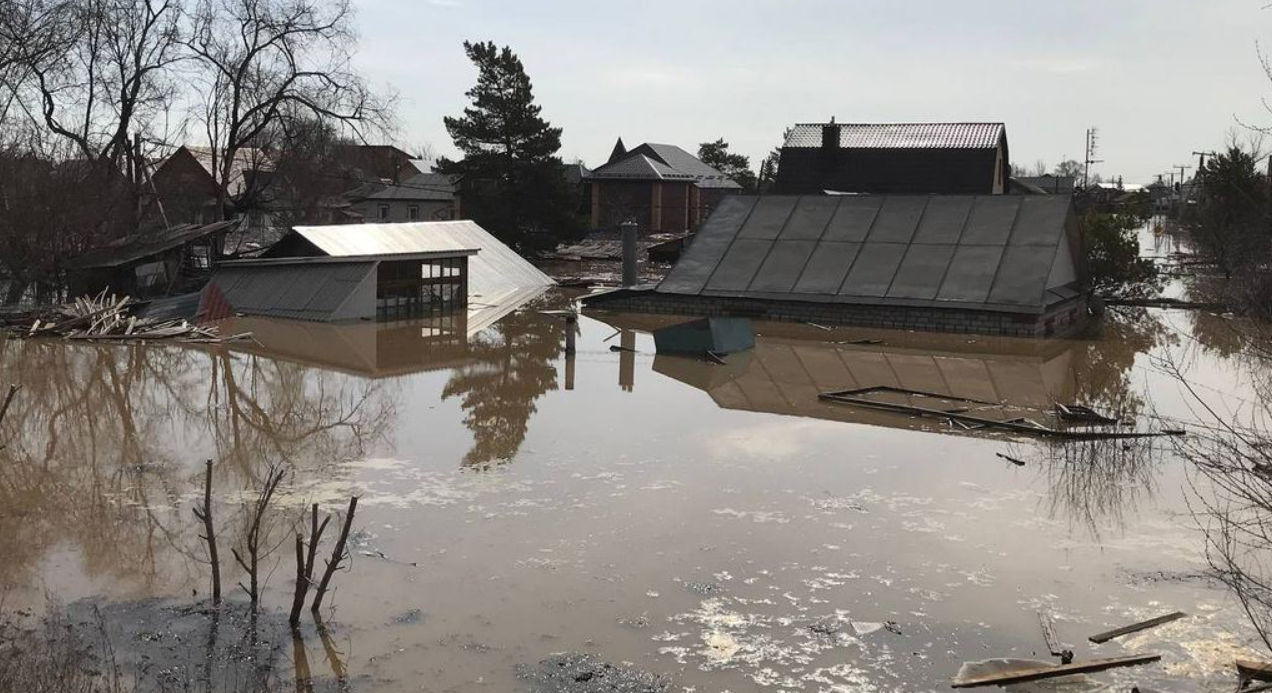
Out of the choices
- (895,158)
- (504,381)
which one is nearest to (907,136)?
(895,158)

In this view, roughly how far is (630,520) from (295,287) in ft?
57.2

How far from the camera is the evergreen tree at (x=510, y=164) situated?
41312 millimetres

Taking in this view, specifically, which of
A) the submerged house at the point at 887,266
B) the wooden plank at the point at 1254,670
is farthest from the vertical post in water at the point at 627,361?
the wooden plank at the point at 1254,670

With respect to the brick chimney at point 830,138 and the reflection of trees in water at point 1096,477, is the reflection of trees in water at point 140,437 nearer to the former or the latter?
the reflection of trees in water at point 1096,477

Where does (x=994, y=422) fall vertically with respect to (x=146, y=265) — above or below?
below

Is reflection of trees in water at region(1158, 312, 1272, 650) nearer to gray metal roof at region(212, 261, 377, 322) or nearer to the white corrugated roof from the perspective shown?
gray metal roof at region(212, 261, 377, 322)

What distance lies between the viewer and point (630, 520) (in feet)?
31.9

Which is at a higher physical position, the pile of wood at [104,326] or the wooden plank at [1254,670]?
the pile of wood at [104,326]

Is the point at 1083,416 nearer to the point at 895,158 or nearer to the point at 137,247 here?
the point at 137,247

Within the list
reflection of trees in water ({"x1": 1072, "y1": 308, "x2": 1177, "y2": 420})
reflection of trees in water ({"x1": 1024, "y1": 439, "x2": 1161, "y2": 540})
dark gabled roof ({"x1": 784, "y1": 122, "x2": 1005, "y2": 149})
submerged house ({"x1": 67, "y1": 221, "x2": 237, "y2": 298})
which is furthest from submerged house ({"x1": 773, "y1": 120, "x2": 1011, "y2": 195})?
reflection of trees in water ({"x1": 1024, "y1": 439, "x2": 1161, "y2": 540})

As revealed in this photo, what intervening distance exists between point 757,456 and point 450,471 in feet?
11.4

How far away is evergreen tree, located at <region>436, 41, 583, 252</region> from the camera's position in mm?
41312

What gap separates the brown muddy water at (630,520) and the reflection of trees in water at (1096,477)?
5 cm

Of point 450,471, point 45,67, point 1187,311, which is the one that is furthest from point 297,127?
point 1187,311
